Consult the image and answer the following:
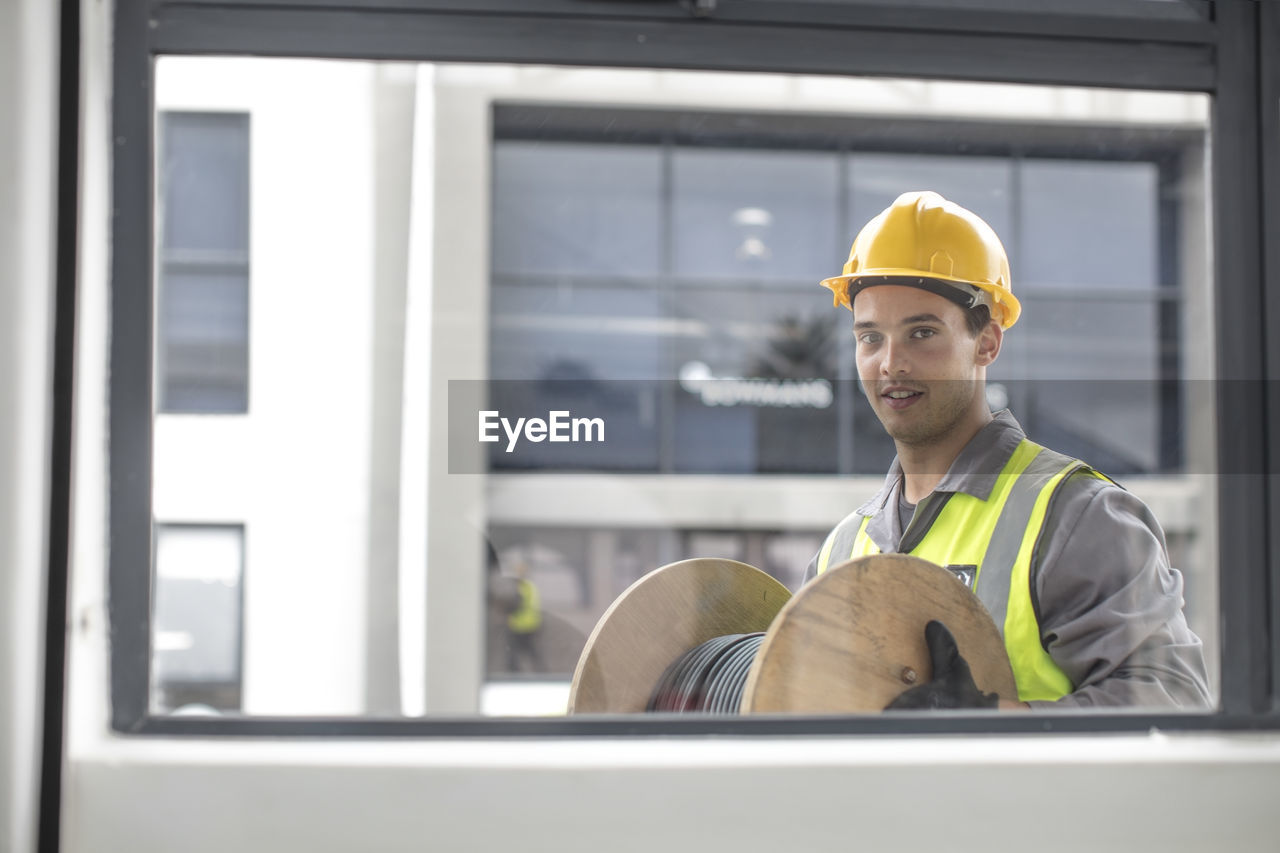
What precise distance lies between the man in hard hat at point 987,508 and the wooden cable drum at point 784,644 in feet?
0.16

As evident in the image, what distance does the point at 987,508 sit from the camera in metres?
1.67

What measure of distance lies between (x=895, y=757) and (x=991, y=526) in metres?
0.51

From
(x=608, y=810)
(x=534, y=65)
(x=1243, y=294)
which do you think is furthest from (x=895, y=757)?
(x=534, y=65)

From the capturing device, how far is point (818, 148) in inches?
185

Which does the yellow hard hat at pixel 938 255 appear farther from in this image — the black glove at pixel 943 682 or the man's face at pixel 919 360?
the black glove at pixel 943 682

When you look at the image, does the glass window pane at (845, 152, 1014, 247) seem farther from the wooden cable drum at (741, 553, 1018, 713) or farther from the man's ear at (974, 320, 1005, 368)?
the wooden cable drum at (741, 553, 1018, 713)

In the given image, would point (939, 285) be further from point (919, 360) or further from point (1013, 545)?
point (1013, 545)

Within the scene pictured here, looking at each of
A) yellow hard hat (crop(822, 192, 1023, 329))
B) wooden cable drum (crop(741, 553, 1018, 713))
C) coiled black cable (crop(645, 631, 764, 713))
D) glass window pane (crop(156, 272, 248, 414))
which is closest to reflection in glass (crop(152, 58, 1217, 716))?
glass window pane (crop(156, 272, 248, 414))

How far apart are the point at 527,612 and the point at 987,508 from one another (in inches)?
91.6

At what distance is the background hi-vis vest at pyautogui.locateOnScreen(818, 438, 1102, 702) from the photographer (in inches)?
61.3

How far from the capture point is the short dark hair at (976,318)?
175cm

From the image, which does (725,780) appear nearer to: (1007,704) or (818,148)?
(1007,704)

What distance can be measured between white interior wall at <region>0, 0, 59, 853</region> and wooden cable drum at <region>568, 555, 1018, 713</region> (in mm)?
815

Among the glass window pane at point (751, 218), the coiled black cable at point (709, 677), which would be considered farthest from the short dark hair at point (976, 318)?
the glass window pane at point (751, 218)
